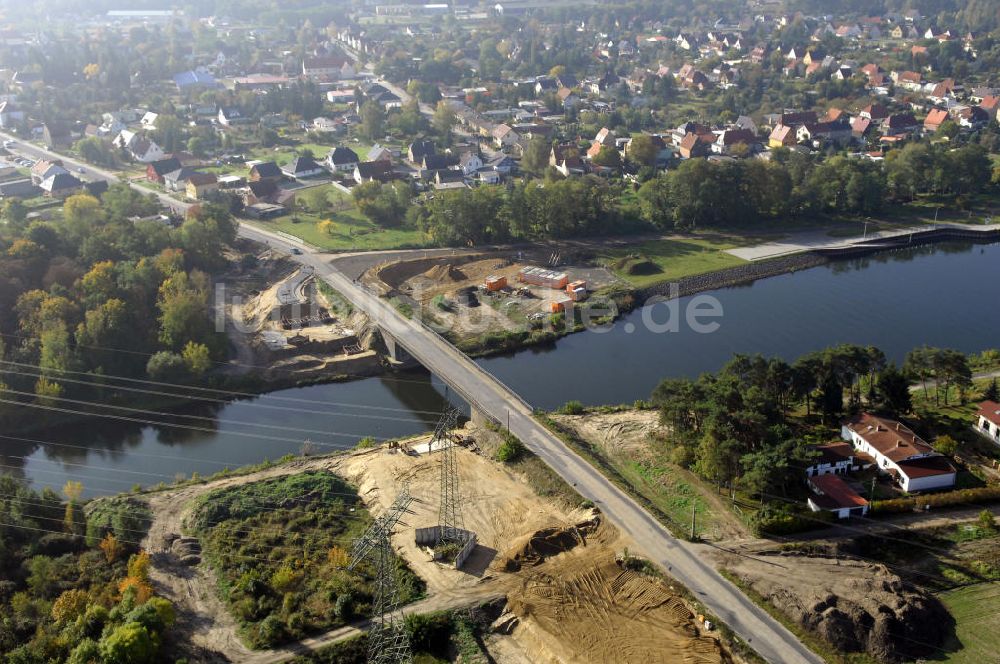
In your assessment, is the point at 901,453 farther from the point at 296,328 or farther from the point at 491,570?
the point at 296,328

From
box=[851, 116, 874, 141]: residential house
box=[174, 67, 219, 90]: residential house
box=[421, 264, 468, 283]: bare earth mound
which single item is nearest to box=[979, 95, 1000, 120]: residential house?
box=[851, 116, 874, 141]: residential house

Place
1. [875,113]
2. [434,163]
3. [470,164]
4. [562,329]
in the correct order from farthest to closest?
[875,113] → [434,163] → [470,164] → [562,329]

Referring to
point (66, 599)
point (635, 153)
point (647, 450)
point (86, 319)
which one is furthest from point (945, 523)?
point (635, 153)

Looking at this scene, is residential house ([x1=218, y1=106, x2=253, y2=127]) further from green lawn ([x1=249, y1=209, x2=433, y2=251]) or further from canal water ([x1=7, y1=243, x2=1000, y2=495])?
canal water ([x1=7, y1=243, x2=1000, y2=495])

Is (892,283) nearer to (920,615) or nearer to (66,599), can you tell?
(920,615)

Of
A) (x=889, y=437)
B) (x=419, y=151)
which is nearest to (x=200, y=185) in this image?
(x=419, y=151)

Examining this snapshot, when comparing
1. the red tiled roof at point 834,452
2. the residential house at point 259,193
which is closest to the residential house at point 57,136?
the residential house at point 259,193
